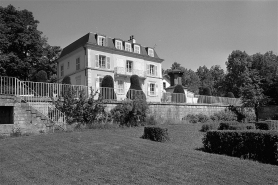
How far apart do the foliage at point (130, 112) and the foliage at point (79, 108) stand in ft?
4.49

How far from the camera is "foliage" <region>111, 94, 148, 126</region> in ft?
55.2

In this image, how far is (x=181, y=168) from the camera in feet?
21.5

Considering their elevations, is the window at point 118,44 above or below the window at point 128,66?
above

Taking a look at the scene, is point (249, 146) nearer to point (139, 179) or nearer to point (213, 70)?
point (139, 179)

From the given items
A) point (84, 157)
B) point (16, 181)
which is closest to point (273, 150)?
point (84, 157)

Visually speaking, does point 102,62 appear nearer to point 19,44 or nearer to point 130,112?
point 19,44

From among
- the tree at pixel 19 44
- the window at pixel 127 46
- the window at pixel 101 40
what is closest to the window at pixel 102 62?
the window at pixel 101 40

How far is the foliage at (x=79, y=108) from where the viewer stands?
48.7ft

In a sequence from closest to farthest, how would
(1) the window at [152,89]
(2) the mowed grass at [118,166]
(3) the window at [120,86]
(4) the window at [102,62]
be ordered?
(2) the mowed grass at [118,166], (4) the window at [102,62], (3) the window at [120,86], (1) the window at [152,89]

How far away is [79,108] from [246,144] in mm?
9926

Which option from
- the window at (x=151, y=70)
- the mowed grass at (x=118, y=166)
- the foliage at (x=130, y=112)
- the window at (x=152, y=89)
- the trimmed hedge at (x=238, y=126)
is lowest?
the mowed grass at (x=118, y=166)

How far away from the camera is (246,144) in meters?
8.35

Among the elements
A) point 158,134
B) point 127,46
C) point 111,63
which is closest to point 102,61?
point 111,63

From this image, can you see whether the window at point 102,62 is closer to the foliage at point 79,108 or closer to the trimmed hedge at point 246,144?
the foliage at point 79,108
